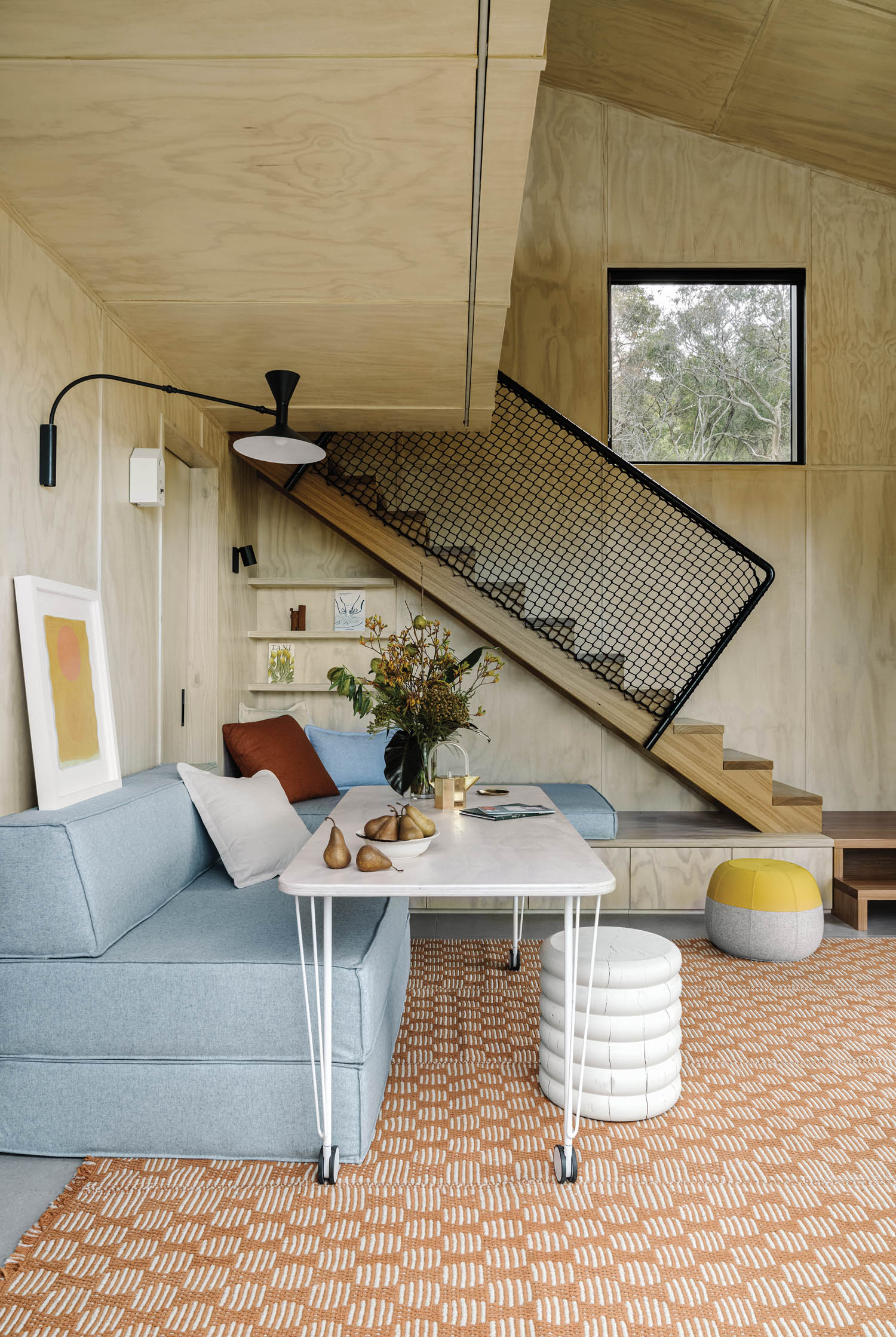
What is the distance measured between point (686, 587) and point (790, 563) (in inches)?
26.8

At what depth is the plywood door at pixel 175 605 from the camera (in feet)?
12.5

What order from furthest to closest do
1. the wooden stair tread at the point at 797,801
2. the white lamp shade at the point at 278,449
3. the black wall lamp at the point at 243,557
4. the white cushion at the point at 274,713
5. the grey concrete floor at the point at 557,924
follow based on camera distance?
the white cushion at the point at 274,713 → the black wall lamp at the point at 243,557 → the wooden stair tread at the point at 797,801 → the grey concrete floor at the point at 557,924 → the white lamp shade at the point at 278,449

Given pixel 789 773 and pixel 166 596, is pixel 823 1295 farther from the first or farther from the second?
pixel 789 773

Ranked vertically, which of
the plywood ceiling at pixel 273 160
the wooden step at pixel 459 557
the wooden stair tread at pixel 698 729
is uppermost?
the plywood ceiling at pixel 273 160

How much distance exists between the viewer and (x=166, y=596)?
12.8 ft

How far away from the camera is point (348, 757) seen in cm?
480

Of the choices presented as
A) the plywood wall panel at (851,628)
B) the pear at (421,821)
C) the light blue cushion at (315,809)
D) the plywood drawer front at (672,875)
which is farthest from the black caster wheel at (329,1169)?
the plywood wall panel at (851,628)

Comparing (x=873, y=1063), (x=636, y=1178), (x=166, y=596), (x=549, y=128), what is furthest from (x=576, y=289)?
(x=636, y=1178)

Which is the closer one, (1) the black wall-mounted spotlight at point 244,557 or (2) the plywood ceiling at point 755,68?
(2) the plywood ceiling at point 755,68

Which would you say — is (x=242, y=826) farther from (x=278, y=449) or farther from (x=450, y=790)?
(x=278, y=449)

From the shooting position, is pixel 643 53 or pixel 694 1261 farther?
pixel 643 53

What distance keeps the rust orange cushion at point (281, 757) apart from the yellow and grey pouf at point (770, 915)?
2022 millimetres

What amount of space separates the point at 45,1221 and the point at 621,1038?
1430 mm

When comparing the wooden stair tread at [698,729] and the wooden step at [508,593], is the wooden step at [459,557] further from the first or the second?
the wooden stair tread at [698,729]
